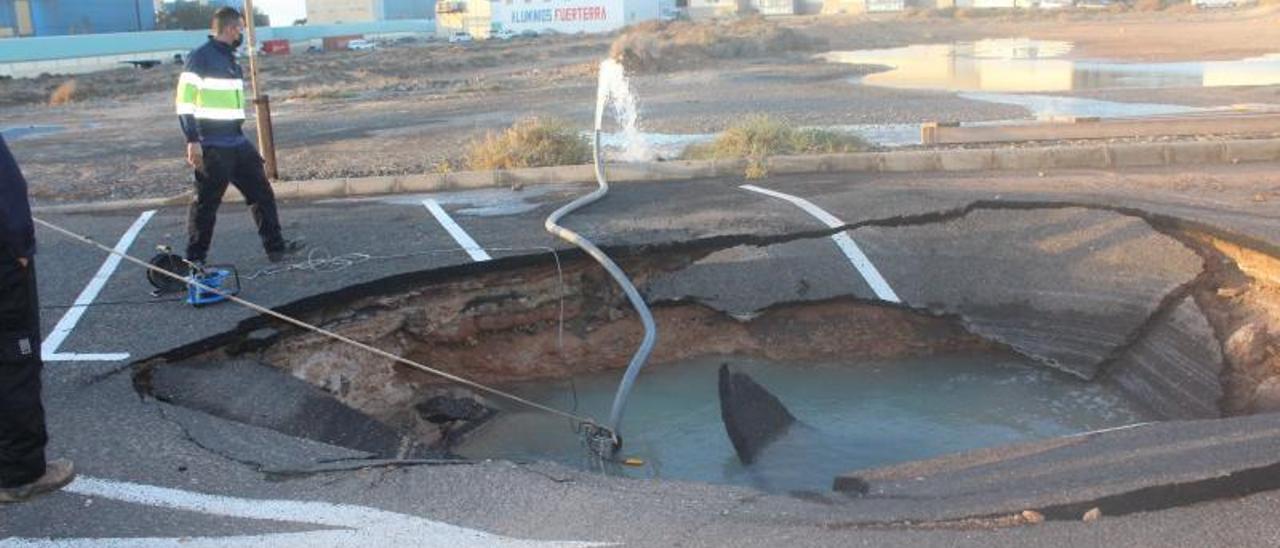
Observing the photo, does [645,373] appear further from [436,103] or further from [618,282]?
[436,103]

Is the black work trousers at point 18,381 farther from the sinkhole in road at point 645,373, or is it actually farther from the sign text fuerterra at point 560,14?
the sign text fuerterra at point 560,14

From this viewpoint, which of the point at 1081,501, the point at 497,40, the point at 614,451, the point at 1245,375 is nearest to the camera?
the point at 1081,501

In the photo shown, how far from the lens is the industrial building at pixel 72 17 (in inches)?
3182

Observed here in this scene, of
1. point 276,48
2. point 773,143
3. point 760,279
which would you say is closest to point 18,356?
point 760,279

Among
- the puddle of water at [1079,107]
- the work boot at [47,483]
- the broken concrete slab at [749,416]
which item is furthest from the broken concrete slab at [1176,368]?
the puddle of water at [1079,107]

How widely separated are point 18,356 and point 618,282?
14.8 ft

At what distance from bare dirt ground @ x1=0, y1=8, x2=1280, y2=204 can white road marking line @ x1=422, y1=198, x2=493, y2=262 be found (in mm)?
3506

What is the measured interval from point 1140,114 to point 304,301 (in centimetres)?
1591

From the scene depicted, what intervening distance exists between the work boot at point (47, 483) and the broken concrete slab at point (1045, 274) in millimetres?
5615

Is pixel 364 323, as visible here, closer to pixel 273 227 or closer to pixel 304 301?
pixel 304 301

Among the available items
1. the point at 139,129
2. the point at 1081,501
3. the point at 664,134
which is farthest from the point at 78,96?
the point at 1081,501

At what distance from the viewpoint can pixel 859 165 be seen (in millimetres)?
13094

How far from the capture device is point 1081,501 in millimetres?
4152

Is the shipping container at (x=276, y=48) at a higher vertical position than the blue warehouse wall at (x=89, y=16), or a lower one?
lower
